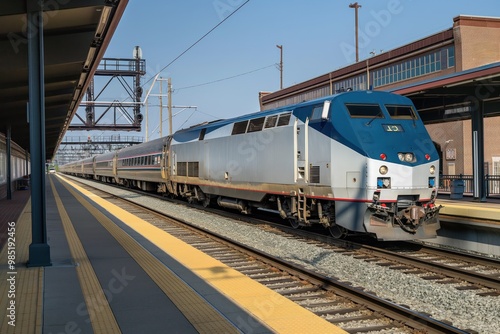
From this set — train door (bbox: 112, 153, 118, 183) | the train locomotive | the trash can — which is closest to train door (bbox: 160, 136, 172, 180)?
the train locomotive

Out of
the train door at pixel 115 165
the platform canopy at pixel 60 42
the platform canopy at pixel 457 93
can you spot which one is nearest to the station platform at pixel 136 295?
the platform canopy at pixel 60 42

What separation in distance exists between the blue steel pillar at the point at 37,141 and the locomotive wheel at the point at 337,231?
241 inches

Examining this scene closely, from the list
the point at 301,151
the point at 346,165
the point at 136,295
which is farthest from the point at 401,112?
the point at 136,295

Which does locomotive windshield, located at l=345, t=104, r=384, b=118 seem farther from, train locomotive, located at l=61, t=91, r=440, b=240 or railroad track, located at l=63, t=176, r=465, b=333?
railroad track, located at l=63, t=176, r=465, b=333

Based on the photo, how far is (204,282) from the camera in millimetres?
7105

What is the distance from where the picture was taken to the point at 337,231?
11.0m

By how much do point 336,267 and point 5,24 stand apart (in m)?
7.57

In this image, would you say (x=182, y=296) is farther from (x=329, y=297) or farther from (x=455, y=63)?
(x=455, y=63)

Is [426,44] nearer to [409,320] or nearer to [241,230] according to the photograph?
[241,230]

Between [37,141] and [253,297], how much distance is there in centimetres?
450

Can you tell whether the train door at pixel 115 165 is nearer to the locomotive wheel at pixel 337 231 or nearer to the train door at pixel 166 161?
the train door at pixel 166 161

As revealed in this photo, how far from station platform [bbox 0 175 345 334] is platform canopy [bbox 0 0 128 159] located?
168 inches

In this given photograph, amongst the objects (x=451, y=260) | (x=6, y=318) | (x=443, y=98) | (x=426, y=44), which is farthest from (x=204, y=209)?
(x=426, y=44)

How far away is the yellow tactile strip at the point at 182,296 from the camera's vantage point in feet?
16.7
